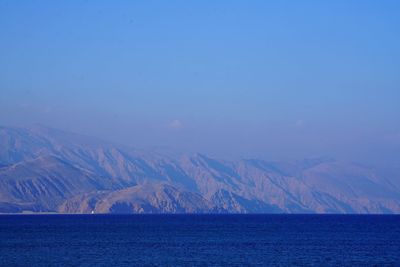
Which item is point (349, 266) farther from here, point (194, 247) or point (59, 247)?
point (59, 247)

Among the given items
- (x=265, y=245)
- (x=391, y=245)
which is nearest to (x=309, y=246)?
(x=265, y=245)

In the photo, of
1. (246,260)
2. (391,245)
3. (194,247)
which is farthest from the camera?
(391,245)

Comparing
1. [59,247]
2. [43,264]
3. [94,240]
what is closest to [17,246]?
[59,247]

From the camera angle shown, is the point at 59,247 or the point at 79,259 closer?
the point at 79,259

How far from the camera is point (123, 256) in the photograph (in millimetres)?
108188

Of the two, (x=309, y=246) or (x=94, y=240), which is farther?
(x=94, y=240)

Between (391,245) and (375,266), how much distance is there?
4173 cm

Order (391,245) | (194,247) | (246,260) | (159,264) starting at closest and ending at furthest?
1. (159,264)
2. (246,260)
3. (194,247)
4. (391,245)

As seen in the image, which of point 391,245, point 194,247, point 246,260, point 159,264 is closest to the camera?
point 159,264

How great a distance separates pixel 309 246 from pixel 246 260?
31113mm

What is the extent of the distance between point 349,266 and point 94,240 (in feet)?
199

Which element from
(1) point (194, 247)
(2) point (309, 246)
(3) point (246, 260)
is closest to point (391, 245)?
(2) point (309, 246)

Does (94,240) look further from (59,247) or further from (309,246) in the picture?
(309,246)

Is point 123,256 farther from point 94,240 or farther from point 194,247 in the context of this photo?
point 94,240
